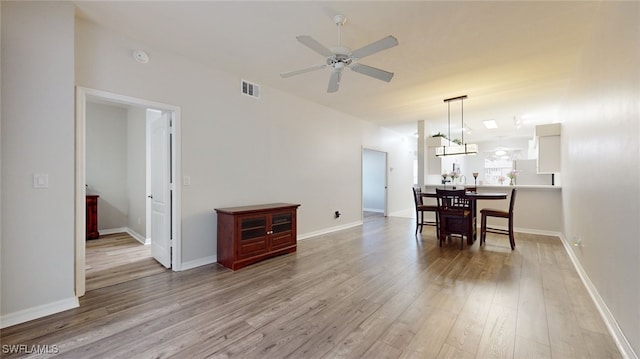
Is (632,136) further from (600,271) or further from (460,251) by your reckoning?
(460,251)

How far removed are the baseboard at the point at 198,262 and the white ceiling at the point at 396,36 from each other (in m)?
2.57

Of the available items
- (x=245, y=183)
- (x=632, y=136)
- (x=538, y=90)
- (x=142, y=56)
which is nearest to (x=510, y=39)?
(x=632, y=136)

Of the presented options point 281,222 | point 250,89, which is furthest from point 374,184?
point 250,89

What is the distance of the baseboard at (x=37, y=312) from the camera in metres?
2.10

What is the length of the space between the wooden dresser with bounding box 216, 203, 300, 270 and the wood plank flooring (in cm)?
87

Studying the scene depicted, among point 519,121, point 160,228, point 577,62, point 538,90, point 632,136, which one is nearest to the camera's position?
point 632,136

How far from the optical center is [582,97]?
3143 millimetres

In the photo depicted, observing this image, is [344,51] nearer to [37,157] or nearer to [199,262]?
[37,157]

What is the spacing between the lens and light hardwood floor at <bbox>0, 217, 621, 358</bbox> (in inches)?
71.6

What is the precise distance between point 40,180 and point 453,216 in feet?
17.0

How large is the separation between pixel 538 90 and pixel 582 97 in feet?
5.17

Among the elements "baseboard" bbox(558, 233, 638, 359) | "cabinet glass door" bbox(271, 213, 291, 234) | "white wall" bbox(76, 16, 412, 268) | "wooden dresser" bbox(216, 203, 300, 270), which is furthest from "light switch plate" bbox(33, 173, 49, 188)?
"baseboard" bbox(558, 233, 638, 359)

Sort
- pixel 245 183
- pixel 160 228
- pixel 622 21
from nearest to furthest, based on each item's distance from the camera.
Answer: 1. pixel 622 21
2. pixel 160 228
3. pixel 245 183

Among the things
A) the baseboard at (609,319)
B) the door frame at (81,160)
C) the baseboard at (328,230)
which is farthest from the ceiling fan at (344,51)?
the baseboard at (328,230)
